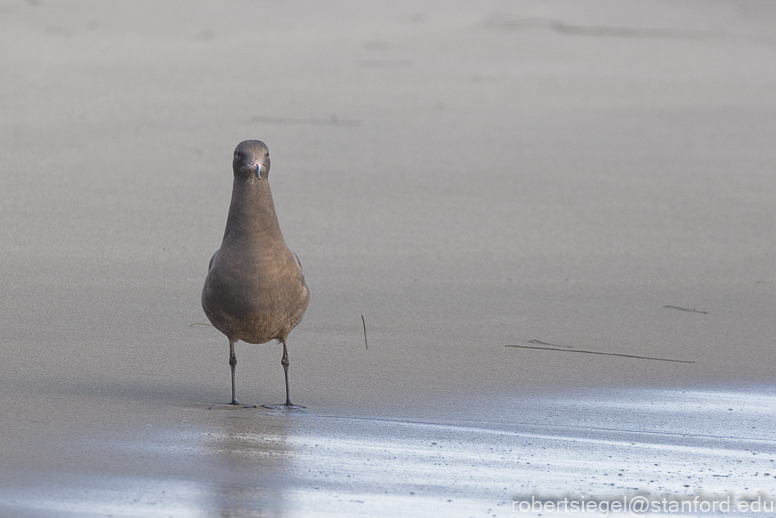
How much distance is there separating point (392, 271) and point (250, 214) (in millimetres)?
2074

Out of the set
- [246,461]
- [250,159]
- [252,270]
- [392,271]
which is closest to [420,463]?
[246,461]

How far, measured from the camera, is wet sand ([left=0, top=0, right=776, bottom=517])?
142 inches

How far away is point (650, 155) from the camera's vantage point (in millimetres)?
8930

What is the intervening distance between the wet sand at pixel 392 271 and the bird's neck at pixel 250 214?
660 millimetres

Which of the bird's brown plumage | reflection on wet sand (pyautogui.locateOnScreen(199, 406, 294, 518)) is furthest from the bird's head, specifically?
reflection on wet sand (pyautogui.locateOnScreen(199, 406, 294, 518))

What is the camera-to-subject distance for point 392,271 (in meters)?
6.28

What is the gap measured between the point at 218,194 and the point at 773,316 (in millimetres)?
3711

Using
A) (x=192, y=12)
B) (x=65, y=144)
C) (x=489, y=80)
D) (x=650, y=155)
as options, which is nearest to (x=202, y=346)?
(x=65, y=144)

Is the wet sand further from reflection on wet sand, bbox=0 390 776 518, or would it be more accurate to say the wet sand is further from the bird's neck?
the bird's neck

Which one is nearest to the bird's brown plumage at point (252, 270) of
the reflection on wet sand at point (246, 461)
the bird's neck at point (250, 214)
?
the bird's neck at point (250, 214)

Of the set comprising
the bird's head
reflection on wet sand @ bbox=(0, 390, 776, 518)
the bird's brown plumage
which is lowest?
reflection on wet sand @ bbox=(0, 390, 776, 518)

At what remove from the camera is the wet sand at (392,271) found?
11.8 ft

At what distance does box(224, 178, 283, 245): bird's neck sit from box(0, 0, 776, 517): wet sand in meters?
0.66

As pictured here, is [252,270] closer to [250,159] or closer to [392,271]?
[250,159]
